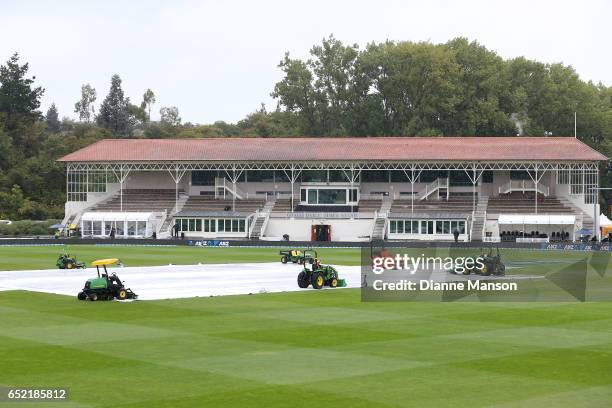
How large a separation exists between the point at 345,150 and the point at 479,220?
670 inches

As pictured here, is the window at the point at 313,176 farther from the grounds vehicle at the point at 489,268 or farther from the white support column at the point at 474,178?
the grounds vehicle at the point at 489,268

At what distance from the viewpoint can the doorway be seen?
336 ft

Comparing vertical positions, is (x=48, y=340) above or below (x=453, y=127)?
below

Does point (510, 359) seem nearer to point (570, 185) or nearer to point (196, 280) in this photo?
point (196, 280)

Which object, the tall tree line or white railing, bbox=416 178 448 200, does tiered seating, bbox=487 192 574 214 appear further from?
the tall tree line

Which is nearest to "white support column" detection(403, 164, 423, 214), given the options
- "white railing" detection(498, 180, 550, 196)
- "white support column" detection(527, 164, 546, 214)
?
"white railing" detection(498, 180, 550, 196)

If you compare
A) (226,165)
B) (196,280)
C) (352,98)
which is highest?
(352,98)

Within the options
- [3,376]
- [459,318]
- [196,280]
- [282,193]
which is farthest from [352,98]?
[3,376]

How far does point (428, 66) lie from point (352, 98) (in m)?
13.7

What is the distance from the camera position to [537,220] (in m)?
97.0

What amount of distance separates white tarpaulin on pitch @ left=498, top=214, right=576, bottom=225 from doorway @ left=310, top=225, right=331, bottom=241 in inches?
682

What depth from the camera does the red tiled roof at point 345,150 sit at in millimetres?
102312

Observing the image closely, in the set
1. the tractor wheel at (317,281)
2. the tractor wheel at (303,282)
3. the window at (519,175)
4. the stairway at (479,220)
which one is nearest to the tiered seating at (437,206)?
the stairway at (479,220)

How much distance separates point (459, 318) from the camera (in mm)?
30406
